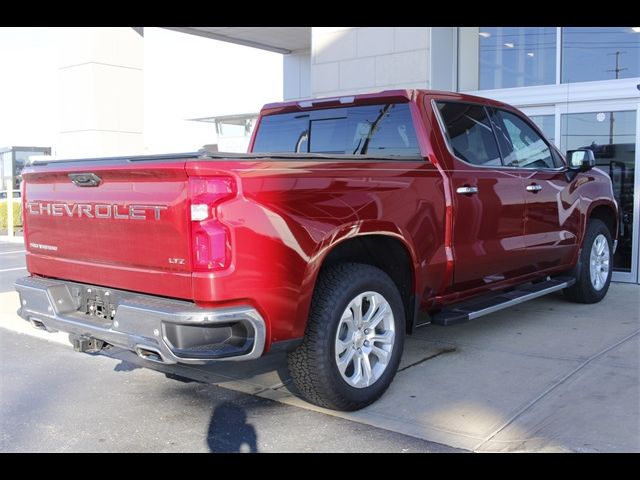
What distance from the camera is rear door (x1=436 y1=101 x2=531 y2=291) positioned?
4984mm

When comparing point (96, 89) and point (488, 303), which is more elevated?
point (96, 89)

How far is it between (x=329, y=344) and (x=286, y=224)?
759mm

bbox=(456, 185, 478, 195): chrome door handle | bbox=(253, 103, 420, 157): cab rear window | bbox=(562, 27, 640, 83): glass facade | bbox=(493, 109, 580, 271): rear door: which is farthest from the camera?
bbox=(562, 27, 640, 83): glass facade

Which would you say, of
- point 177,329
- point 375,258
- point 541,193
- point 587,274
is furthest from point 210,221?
point 587,274

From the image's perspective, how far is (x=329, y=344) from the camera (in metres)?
3.91

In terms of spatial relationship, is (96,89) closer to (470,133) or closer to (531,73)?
(531,73)

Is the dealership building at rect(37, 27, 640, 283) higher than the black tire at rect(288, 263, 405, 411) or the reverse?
higher

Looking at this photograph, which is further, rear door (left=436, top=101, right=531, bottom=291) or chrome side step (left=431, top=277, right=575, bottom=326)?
rear door (left=436, top=101, right=531, bottom=291)

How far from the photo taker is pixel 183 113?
24.1 metres

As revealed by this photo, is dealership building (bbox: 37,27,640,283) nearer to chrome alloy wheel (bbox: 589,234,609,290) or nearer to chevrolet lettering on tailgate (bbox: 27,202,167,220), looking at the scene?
chrome alloy wheel (bbox: 589,234,609,290)

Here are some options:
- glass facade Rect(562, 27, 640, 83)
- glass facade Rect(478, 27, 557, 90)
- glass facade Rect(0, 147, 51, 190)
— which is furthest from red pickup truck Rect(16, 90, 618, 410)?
glass facade Rect(0, 147, 51, 190)

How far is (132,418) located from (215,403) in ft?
1.74

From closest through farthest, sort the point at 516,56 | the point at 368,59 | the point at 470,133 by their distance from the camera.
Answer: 1. the point at 470,133
2. the point at 516,56
3. the point at 368,59
